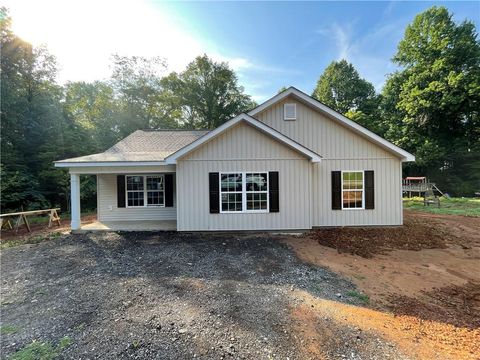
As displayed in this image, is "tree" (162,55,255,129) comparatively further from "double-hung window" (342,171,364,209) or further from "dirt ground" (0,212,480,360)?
"dirt ground" (0,212,480,360)

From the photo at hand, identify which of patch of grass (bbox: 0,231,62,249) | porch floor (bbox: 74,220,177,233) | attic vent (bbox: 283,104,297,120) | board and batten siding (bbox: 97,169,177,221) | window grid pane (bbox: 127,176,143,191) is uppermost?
attic vent (bbox: 283,104,297,120)

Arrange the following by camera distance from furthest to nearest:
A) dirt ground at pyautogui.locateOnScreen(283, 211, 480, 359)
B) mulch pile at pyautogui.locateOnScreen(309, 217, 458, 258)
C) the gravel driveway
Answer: mulch pile at pyautogui.locateOnScreen(309, 217, 458, 258) < dirt ground at pyautogui.locateOnScreen(283, 211, 480, 359) < the gravel driveway

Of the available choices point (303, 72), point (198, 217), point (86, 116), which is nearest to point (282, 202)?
point (198, 217)

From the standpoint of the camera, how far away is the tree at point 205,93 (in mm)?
30172

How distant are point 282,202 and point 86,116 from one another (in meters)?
26.1

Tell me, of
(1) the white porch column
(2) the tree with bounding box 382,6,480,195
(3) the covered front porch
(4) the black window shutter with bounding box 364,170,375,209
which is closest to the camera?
(1) the white porch column

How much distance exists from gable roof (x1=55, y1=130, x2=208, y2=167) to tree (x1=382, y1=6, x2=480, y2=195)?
25.0 meters

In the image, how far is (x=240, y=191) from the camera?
8531 mm

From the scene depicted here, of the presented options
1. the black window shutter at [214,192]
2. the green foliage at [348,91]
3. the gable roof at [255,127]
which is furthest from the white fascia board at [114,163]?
the green foliage at [348,91]

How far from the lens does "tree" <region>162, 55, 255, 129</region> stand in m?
30.2

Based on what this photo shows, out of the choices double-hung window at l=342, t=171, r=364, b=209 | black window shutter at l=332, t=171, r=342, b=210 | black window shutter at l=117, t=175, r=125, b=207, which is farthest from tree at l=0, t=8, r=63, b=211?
double-hung window at l=342, t=171, r=364, b=209

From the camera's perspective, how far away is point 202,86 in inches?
1249

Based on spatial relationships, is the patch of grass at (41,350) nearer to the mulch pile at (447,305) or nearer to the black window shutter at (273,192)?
the mulch pile at (447,305)

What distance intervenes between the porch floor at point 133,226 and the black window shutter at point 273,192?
12.3 ft
